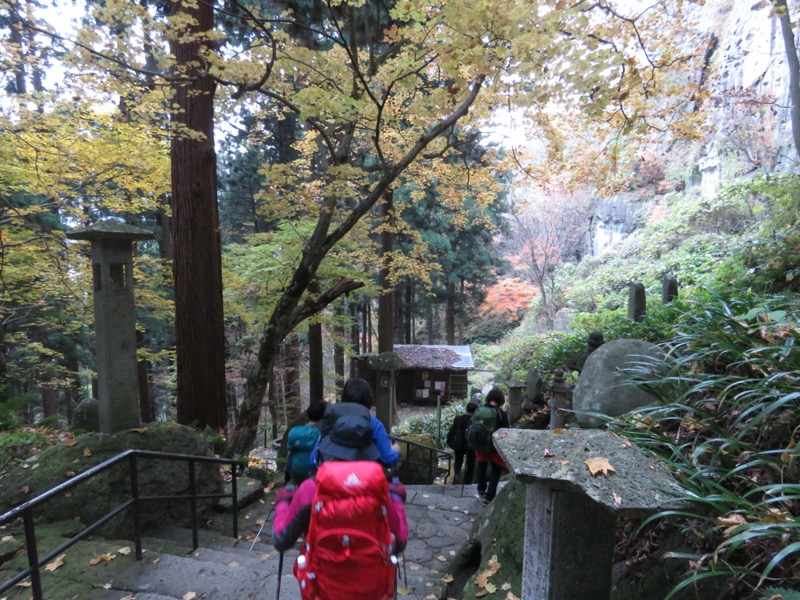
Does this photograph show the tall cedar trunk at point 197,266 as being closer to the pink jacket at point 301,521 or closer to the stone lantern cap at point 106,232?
the stone lantern cap at point 106,232

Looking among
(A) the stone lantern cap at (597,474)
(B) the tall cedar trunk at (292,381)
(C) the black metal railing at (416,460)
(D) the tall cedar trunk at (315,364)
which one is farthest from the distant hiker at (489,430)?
(B) the tall cedar trunk at (292,381)

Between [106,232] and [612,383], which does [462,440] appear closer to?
[612,383]

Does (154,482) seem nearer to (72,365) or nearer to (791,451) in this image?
(791,451)

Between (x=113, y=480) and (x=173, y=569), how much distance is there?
153cm

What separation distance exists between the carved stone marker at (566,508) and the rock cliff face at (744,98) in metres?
15.9

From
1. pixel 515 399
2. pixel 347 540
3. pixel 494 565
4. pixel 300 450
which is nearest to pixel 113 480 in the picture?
pixel 300 450

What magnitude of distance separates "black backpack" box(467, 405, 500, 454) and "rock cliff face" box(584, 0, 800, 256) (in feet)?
45.5

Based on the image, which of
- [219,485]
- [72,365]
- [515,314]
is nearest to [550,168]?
[219,485]

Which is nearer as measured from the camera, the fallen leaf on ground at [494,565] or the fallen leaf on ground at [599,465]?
the fallen leaf on ground at [599,465]

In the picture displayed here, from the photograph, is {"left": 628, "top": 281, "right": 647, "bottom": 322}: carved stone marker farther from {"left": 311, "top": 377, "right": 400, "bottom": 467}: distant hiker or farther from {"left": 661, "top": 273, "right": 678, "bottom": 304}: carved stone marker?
{"left": 311, "top": 377, "right": 400, "bottom": 467}: distant hiker

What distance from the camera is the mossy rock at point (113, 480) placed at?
4.01 m

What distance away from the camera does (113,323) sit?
4.70 meters

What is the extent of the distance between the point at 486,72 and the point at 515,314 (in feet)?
80.2

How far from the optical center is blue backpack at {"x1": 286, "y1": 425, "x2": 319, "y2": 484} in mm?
3918
